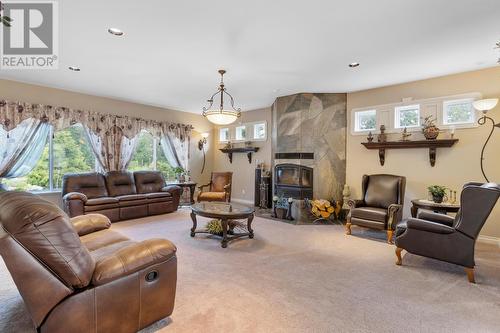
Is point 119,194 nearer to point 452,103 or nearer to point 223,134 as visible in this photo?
point 223,134

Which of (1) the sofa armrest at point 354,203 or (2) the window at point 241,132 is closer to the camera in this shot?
(1) the sofa armrest at point 354,203

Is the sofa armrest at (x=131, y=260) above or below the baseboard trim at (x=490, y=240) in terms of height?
above

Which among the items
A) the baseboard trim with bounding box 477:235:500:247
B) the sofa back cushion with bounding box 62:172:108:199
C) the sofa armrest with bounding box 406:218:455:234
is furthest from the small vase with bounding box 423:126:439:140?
the sofa back cushion with bounding box 62:172:108:199

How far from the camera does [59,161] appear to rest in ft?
17.6

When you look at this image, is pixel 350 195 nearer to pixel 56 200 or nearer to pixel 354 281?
pixel 354 281

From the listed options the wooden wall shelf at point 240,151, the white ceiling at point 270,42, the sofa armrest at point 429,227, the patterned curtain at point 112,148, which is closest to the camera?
the white ceiling at point 270,42

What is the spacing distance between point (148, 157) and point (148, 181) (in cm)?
111

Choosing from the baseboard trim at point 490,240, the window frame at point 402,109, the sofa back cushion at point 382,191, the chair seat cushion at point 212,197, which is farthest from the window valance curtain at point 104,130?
the baseboard trim at point 490,240

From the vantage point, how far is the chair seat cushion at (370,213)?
392 cm

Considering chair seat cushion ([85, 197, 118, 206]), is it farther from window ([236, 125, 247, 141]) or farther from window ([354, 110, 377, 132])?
window ([354, 110, 377, 132])

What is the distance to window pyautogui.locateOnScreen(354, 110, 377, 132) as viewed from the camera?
512 cm

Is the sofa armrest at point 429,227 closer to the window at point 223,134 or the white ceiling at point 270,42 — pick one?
the white ceiling at point 270,42

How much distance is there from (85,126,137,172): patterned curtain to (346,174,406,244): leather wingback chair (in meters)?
5.15

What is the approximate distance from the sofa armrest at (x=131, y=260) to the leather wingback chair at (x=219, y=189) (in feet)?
13.1
